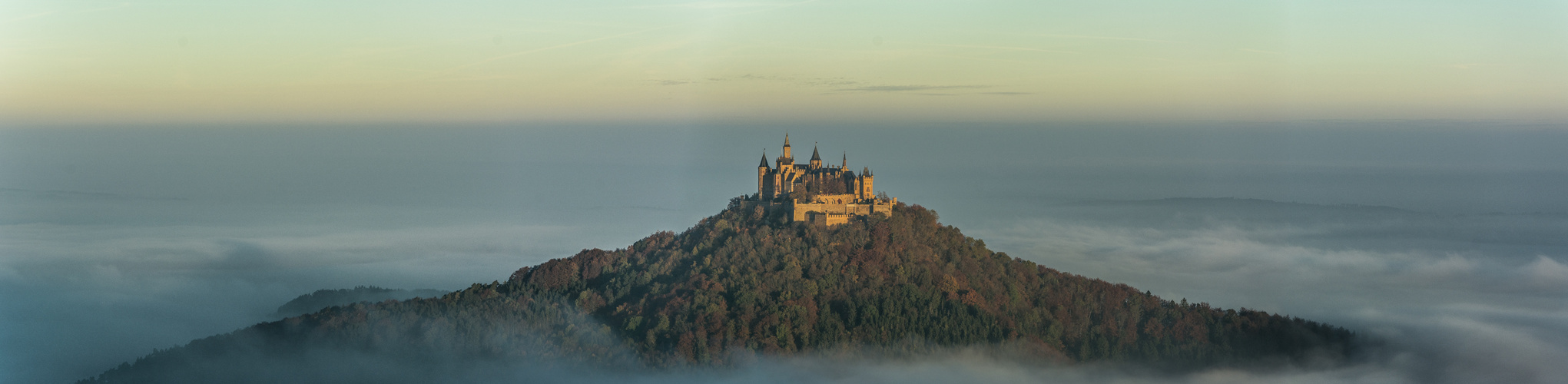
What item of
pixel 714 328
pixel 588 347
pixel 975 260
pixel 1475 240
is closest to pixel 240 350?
pixel 588 347

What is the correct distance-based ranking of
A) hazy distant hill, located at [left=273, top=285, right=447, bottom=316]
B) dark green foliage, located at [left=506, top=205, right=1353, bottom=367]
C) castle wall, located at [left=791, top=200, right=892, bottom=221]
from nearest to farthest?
1. dark green foliage, located at [left=506, top=205, right=1353, bottom=367]
2. castle wall, located at [left=791, top=200, right=892, bottom=221]
3. hazy distant hill, located at [left=273, top=285, right=447, bottom=316]

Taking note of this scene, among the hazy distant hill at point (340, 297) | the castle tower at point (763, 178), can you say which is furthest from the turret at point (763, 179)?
the hazy distant hill at point (340, 297)

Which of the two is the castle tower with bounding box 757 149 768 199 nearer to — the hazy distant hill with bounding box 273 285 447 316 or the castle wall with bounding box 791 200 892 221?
the castle wall with bounding box 791 200 892 221

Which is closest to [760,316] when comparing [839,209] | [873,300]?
[873,300]

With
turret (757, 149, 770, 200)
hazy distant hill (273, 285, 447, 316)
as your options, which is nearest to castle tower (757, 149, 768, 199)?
turret (757, 149, 770, 200)

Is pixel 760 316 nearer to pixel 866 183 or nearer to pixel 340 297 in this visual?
pixel 866 183

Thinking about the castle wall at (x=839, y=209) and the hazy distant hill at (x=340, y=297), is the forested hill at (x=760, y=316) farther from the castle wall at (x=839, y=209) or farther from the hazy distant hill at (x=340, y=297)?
the hazy distant hill at (x=340, y=297)
